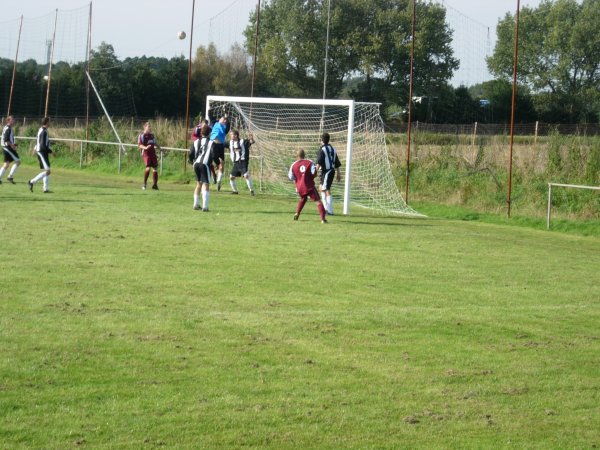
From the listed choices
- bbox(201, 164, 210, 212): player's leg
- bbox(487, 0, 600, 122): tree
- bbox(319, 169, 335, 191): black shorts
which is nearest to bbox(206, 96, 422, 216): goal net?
bbox(319, 169, 335, 191): black shorts

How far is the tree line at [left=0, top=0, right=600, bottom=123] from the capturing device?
181ft

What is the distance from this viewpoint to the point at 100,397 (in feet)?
24.6

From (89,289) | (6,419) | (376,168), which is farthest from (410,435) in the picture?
(376,168)

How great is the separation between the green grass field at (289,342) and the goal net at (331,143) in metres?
7.84

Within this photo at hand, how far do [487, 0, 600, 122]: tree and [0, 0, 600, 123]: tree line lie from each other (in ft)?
0.27

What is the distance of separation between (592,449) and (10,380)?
440 cm

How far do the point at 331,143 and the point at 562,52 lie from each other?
4409 centimetres

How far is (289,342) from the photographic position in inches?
376

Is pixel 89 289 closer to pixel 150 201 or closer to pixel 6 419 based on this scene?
pixel 6 419

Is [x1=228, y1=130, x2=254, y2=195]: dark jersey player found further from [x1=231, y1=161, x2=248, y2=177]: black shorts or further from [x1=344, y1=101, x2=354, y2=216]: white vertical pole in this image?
[x1=344, y1=101, x2=354, y2=216]: white vertical pole

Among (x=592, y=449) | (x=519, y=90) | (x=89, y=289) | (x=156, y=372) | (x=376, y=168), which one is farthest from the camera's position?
(x=519, y=90)

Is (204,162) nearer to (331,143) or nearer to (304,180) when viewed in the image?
(304,180)

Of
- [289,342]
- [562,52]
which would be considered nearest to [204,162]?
[289,342]

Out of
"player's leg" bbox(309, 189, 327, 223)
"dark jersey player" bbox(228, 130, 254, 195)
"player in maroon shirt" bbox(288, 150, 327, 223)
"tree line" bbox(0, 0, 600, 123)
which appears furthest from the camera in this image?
"tree line" bbox(0, 0, 600, 123)
